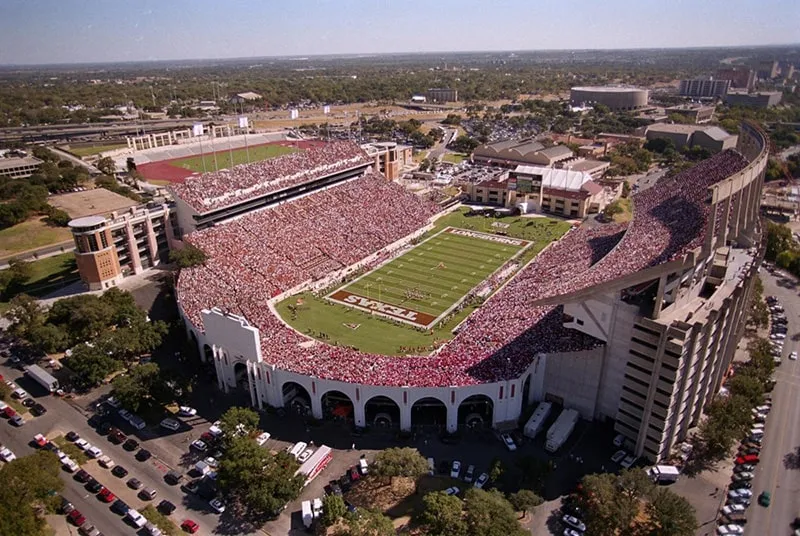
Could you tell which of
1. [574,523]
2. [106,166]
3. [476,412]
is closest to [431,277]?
[476,412]

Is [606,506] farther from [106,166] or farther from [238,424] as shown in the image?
[106,166]

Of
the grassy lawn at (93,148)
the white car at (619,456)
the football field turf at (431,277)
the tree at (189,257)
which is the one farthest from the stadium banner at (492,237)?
the grassy lawn at (93,148)

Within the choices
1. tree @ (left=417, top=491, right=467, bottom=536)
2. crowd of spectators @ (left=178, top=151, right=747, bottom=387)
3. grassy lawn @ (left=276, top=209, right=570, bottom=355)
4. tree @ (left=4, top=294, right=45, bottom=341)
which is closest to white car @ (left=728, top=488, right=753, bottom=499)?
crowd of spectators @ (left=178, top=151, right=747, bottom=387)

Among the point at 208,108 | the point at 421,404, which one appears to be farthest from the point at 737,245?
the point at 208,108

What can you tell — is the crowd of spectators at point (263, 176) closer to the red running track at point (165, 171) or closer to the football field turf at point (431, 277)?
the football field turf at point (431, 277)

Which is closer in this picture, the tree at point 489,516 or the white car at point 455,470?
the tree at point 489,516

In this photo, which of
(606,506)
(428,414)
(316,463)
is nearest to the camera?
(606,506)

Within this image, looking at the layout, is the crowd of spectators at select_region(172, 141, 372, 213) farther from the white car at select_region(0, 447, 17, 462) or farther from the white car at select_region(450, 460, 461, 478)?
the white car at select_region(450, 460, 461, 478)
